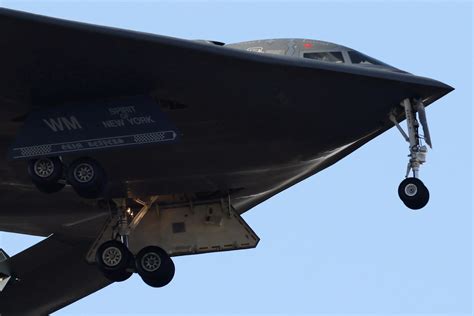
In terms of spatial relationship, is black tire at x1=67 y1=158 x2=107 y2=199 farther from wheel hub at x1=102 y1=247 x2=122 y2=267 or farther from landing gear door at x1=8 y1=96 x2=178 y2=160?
wheel hub at x1=102 y1=247 x2=122 y2=267

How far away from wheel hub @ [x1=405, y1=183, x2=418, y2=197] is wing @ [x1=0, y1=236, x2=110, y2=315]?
39.5 feet

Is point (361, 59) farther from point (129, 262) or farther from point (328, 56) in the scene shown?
point (129, 262)

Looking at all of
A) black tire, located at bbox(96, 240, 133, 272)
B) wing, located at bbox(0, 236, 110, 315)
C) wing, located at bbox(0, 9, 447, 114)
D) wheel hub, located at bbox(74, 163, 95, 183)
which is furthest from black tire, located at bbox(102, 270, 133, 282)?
wing, located at bbox(0, 9, 447, 114)

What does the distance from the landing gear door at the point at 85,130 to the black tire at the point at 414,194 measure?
536 cm

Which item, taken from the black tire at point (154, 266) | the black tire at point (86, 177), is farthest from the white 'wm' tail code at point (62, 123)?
the black tire at point (154, 266)

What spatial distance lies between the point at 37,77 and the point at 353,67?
7014mm

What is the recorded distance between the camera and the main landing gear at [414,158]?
32594 millimetres

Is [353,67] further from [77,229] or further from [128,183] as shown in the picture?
[77,229]

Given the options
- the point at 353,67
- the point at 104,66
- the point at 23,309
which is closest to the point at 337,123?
the point at 353,67

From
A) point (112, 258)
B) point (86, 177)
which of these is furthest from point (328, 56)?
point (112, 258)

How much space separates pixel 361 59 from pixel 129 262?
25.8 ft

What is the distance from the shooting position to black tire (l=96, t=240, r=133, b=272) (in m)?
36.3

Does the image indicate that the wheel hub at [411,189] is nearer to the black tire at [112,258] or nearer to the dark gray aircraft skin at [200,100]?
the dark gray aircraft skin at [200,100]

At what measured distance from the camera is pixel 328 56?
33.5m
